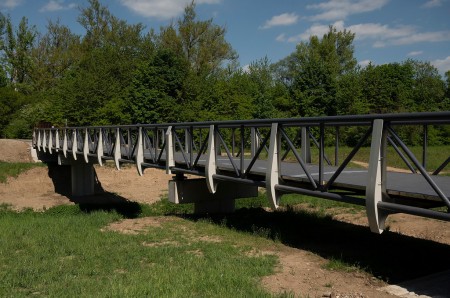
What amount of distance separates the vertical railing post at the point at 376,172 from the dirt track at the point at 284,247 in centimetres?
110

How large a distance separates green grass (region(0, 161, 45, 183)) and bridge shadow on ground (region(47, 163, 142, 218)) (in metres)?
1.16

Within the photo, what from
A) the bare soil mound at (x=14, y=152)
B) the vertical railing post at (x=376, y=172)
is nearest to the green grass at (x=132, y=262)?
the vertical railing post at (x=376, y=172)

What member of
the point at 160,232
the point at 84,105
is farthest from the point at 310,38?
the point at 160,232

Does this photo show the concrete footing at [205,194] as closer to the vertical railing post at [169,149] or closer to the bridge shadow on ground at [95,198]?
the vertical railing post at [169,149]

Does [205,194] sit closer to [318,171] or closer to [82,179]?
[318,171]

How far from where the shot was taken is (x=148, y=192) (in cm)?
2606

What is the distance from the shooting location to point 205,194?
13242 millimetres

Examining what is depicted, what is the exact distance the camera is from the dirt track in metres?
6.53

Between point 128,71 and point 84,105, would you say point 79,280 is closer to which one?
point 84,105

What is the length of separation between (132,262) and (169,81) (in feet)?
102

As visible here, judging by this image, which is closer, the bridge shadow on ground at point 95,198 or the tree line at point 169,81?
the bridge shadow on ground at point 95,198

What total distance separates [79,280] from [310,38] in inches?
1968

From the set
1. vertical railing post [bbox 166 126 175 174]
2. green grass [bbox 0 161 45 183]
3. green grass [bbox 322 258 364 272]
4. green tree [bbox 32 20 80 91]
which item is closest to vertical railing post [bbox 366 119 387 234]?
green grass [bbox 322 258 364 272]

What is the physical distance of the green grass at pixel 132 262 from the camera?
6.29 meters
